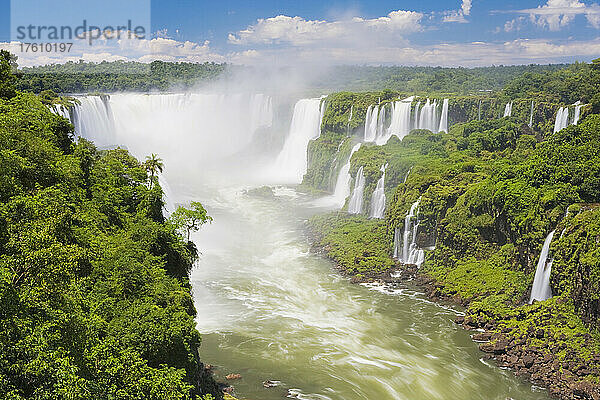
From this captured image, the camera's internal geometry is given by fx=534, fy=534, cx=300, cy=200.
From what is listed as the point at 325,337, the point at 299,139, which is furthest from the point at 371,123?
the point at 325,337

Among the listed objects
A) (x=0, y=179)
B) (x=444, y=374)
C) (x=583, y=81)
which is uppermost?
(x=583, y=81)

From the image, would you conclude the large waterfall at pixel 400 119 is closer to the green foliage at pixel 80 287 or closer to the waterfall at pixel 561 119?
the waterfall at pixel 561 119

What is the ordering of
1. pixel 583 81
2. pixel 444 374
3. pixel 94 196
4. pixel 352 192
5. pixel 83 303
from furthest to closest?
pixel 583 81 → pixel 352 192 → pixel 444 374 → pixel 94 196 → pixel 83 303

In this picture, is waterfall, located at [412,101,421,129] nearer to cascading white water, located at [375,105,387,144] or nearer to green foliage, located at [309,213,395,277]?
cascading white water, located at [375,105,387,144]

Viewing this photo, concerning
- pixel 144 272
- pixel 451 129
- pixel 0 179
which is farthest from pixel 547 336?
pixel 451 129

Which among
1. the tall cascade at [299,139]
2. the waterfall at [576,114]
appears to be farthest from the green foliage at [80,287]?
the tall cascade at [299,139]

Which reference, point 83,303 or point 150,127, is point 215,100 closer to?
point 150,127

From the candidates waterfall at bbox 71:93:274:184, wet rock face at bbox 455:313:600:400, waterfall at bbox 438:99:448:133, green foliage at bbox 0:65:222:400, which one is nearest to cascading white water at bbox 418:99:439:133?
waterfall at bbox 438:99:448:133
